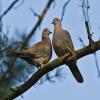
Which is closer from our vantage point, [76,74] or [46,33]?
[76,74]

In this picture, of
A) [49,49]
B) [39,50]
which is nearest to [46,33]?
[49,49]

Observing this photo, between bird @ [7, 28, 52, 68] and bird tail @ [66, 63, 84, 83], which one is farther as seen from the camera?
bird tail @ [66, 63, 84, 83]

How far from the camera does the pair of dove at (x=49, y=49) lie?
10.0 feet

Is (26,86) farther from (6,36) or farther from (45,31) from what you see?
(45,31)

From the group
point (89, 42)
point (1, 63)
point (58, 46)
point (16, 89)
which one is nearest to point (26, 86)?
point (16, 89)

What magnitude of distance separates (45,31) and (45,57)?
2.85ft

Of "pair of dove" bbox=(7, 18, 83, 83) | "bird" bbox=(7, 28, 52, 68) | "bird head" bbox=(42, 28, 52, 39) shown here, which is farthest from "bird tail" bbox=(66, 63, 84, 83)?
"bird head" bbox=(42, 28, 52, 39)

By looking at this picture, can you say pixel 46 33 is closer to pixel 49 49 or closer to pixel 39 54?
pixel 49 49

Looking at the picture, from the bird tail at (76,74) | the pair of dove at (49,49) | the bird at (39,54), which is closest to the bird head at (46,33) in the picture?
the pair of dove at (49,49)

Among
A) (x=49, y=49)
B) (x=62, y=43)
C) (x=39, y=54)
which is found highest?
(x=62, y=43)

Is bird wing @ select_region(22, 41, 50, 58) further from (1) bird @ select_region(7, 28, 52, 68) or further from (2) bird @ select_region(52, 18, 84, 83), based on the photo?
(2) bird @ select_region(52, 18, 84, 83)

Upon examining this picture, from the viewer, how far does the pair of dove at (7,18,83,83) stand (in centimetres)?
305

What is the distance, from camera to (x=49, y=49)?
3.49 meters

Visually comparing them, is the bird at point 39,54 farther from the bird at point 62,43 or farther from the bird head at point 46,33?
the bird head at point 46,33
